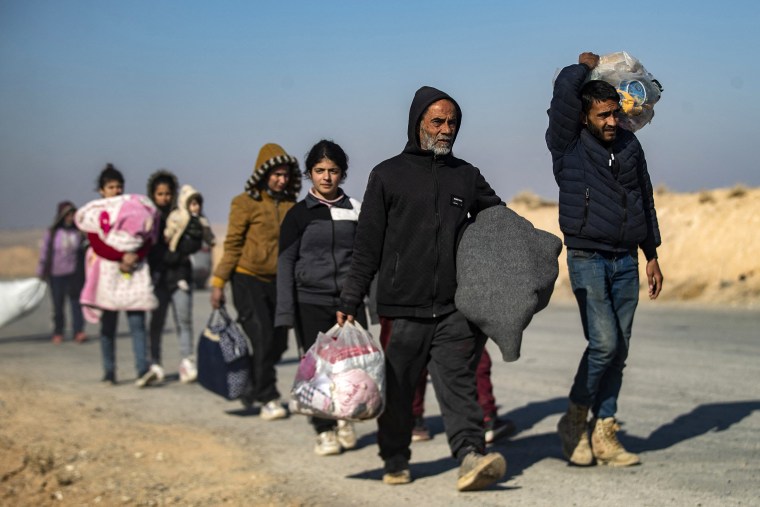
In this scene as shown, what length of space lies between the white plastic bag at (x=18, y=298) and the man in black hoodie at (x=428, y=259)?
1074cm

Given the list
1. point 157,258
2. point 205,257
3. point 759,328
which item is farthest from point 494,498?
point 205,257

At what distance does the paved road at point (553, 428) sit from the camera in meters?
6.62

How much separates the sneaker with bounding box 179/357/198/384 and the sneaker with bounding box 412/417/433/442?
4.44 metres

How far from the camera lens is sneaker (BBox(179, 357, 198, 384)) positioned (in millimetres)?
12469

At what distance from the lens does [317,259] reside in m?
8.16

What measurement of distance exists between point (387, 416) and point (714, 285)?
17446 millimetres

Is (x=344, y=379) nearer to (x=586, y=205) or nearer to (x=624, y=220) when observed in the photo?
(x=586, y=205)

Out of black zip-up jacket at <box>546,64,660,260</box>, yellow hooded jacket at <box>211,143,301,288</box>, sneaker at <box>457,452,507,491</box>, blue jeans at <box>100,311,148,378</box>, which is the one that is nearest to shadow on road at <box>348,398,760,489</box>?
sneaker at <box>457,452,507,491</box>

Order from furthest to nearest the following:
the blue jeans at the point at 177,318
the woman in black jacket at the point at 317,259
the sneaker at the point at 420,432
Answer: the blue jeans at the point at 177,318 → the sneaker at the point at 420,432 → the woman in black jacket at the point at 317,259

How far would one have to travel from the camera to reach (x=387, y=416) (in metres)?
6.95

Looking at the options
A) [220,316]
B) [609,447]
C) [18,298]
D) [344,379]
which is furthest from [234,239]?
[18,298]

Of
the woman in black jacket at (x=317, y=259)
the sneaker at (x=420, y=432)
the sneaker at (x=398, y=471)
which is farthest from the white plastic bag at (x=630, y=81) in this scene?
the sneaker at (x=420, y=432)

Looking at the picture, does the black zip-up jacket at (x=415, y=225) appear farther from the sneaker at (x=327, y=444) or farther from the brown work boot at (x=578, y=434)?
the sneaker at (x=327, y=444)

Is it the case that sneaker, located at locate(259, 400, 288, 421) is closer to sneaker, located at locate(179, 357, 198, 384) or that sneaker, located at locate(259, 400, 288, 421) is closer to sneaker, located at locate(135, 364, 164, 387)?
sneaker, located at locate(135, 364, 164, 387)
